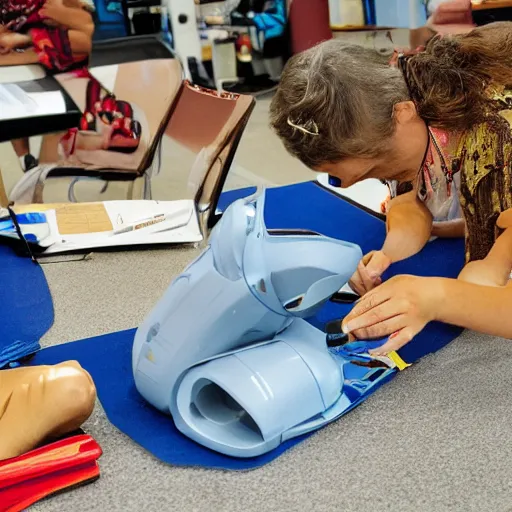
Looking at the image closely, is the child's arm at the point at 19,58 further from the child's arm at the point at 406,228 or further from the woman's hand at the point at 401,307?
the woman's hand at the point at 401,307

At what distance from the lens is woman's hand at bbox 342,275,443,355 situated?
3.28 feet

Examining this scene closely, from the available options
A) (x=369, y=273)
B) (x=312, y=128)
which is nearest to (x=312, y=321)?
(x=369, y=273)

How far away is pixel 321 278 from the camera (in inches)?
37.6

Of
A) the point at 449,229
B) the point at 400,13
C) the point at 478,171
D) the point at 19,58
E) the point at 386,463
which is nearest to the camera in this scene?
the point at 386,463

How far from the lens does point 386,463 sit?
981 mm

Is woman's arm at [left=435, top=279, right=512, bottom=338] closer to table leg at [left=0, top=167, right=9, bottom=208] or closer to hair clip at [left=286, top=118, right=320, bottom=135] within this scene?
hair clip at [left=286, top=118, right=320, bottom=135]

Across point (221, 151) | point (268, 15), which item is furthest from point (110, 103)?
point (268, 15)

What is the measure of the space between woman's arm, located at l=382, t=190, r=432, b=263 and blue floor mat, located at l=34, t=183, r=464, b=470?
59 millimetres

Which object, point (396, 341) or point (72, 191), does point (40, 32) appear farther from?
point (396, 341)

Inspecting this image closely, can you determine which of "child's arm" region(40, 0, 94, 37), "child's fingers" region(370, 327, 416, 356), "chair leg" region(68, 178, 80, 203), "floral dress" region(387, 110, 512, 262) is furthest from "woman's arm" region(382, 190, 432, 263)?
"child's arm" region(40, 0, 94, 37)

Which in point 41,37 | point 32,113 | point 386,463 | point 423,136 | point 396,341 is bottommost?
point 386,463

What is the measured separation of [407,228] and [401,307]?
0.50 meters

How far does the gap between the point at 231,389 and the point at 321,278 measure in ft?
0.64

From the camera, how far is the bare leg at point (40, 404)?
0.97 metres
